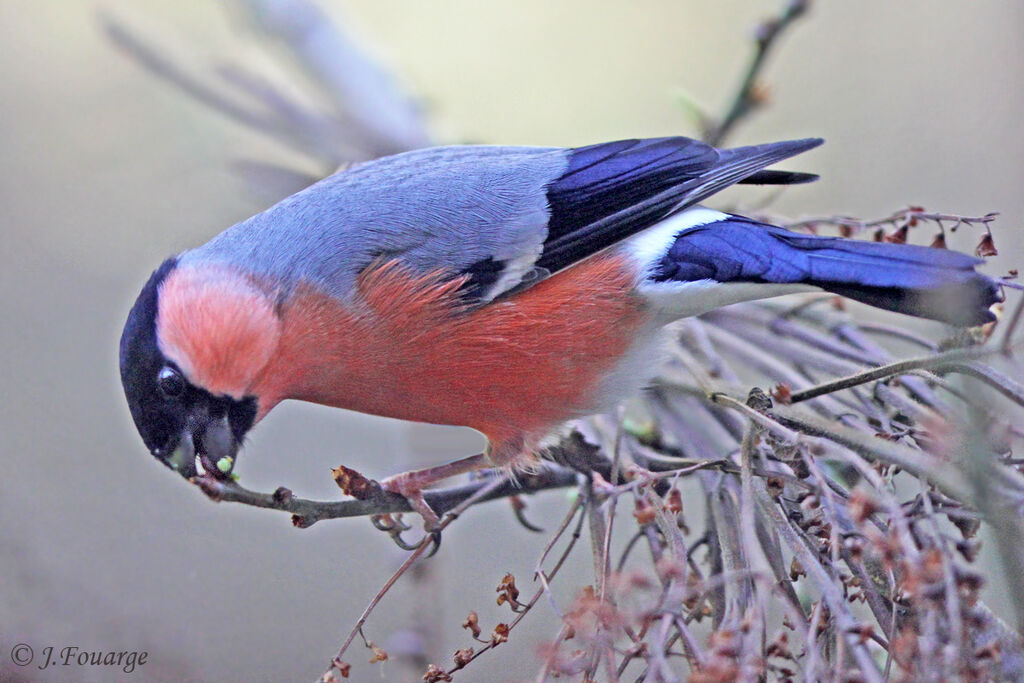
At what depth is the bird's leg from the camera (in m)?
1.66

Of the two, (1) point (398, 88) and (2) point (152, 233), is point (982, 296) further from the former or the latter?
(2) point (152, 233)

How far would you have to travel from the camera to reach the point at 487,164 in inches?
81.1

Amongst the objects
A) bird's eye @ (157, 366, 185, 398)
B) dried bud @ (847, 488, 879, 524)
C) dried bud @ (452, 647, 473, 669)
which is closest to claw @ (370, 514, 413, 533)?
bird's eye @ (157, 366, 185, 398)

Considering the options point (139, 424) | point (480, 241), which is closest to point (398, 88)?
point (480, 241)

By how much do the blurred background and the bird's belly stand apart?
0.24 meters

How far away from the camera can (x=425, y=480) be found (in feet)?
6.13

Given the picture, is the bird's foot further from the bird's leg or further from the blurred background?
the blurred background

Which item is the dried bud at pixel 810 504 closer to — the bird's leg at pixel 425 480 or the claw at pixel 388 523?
the bird's leg at pixel 425 480

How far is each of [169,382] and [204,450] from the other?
0.14 meters

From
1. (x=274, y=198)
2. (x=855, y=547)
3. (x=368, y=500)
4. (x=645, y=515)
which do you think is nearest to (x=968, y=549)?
(x=855, y=547)

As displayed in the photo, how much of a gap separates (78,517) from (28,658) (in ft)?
2.73

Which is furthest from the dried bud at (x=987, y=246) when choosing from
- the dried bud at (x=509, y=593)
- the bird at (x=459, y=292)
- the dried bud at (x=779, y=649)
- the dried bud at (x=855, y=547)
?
the dried bud at (x=509, y=593)

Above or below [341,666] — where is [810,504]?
above

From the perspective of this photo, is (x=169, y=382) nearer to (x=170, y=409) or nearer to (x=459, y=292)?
(x=170, y=409)
